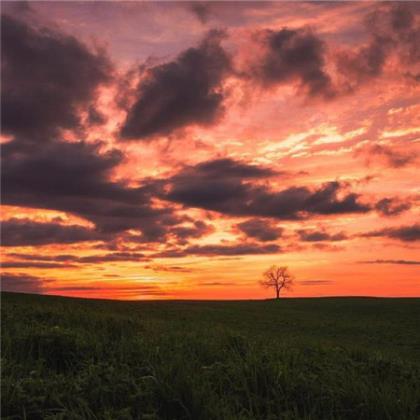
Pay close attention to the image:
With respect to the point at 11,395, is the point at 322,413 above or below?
below

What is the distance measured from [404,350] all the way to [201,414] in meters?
21.9

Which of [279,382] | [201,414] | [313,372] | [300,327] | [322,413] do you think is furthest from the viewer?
[300,327]

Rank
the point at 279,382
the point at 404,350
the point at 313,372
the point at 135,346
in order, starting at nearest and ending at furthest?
the point at 279,382 → the point at 313,372 → the point at 135,346 → the point at 404,350

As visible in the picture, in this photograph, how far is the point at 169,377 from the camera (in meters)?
8.52

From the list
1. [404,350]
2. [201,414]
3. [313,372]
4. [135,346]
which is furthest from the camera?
[404,350]

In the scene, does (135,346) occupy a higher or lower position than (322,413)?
higher

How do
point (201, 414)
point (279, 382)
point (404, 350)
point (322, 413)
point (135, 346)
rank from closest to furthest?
point (201, 414) < point (322, 413) < point (279, 382) < point (135, 346) < point (404, 350)

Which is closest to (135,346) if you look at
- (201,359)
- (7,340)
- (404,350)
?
(201,359)

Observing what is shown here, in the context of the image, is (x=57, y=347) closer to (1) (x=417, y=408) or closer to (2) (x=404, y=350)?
(1) (x=417, y=408)

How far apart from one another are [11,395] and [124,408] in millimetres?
1791

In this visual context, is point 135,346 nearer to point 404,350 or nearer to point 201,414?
point 201,414

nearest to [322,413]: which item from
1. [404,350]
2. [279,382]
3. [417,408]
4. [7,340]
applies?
[279,382]

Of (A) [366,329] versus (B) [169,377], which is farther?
(A) [366,329]

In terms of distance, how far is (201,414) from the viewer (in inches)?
293
